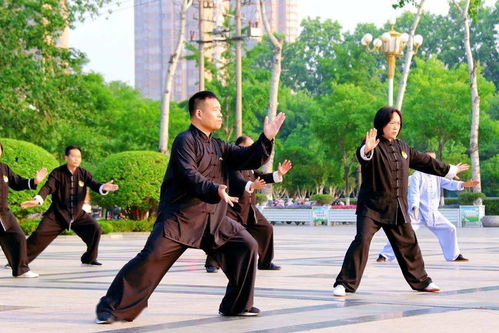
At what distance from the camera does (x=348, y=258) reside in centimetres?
1006

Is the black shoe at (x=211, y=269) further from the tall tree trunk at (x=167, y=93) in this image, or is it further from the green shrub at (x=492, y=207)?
the green shrub at (x=492, y=207)

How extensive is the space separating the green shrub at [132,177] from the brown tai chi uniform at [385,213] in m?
19.9

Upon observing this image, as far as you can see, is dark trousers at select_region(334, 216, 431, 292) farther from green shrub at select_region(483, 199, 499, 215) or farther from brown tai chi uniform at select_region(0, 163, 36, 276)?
green shrub at select_region(483, 199, 499, 215)

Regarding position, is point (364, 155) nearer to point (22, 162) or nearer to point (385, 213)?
point (385, 213)

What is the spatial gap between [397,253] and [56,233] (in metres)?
5.89

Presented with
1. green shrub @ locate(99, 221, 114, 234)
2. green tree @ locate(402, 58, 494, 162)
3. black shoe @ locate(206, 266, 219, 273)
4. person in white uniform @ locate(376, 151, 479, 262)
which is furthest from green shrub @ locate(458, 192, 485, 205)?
black shoe @ locate(206, 266, 219, 273)

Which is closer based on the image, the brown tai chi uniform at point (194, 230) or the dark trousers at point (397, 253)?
the brown tai chi uniform at point (194, 230)

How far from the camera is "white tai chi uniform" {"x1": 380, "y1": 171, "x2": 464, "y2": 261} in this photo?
15.3m

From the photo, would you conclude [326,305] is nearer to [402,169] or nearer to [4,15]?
[402,169]

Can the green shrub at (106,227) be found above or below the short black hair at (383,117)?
below

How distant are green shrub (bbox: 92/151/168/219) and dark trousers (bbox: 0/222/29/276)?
1670cm

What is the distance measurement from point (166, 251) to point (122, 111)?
44762 mm

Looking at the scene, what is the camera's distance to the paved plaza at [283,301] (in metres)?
7.69

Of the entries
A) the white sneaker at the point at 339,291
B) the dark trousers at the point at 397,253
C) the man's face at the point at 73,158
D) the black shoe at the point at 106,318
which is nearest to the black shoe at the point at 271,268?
the man's face at the point at 73,158
